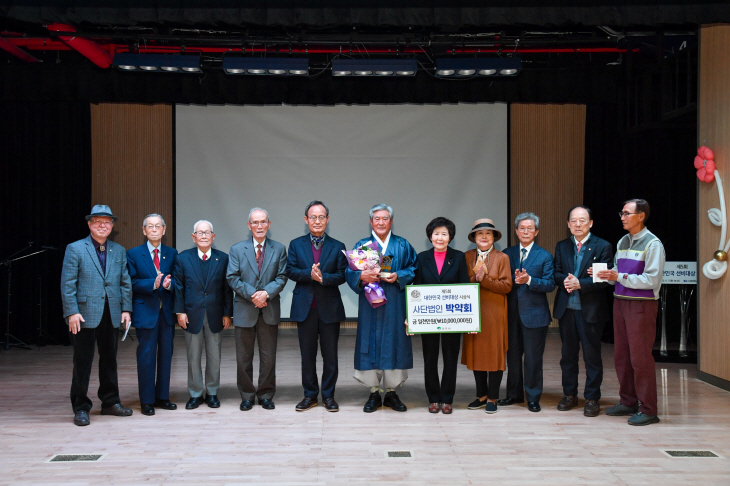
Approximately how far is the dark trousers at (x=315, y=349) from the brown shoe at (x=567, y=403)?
1.70m

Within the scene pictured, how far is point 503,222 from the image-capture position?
923 centimetres

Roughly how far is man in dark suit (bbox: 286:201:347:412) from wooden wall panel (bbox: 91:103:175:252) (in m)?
4.96

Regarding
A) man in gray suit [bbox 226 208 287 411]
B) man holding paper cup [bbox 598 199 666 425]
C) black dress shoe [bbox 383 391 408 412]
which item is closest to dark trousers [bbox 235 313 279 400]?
man in gray suit [bbox 226 208 287 411]

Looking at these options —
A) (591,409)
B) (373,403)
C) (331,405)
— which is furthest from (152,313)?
(591,409)

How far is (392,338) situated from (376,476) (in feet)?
4.61

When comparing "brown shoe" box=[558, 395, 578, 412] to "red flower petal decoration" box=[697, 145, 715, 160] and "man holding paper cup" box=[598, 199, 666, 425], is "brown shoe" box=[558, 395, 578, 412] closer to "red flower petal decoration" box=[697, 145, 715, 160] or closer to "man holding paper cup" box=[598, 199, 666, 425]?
"man holding paper cup" box=[598, 199, 666, 425]

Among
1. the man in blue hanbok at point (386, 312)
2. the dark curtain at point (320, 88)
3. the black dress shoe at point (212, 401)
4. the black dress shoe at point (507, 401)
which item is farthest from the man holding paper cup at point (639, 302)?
the dark curtain at point (320, 88)

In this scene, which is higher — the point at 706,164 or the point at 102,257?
the point at 706,164

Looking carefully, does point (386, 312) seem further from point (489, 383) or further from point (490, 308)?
point (489, 383)

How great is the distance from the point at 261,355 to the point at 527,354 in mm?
2011

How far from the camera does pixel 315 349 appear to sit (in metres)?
5.01

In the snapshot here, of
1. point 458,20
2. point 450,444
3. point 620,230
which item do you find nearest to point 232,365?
point 450,444

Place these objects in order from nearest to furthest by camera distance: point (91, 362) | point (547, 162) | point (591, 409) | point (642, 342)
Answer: point (642, 342), point (91, 362), point (591, 409), point (547, 162)

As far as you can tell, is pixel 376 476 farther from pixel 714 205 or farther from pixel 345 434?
pixel 714 205
